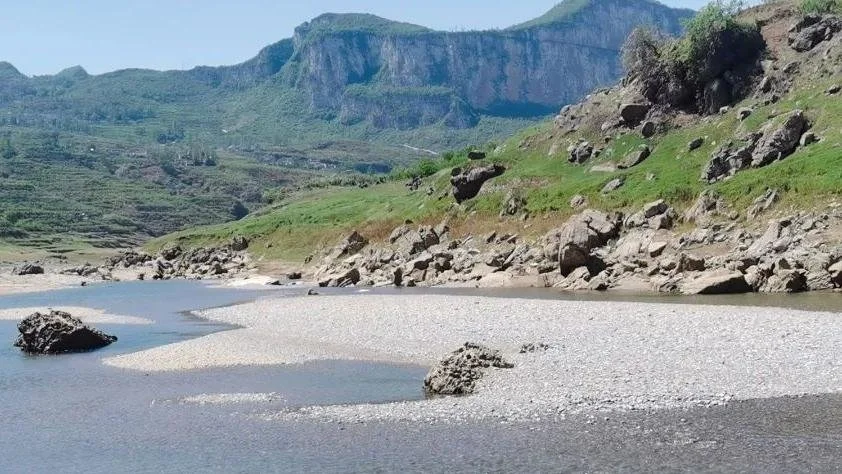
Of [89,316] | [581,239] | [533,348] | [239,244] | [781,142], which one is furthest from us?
[239,244]

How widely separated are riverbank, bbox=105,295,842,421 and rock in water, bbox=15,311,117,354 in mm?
5932

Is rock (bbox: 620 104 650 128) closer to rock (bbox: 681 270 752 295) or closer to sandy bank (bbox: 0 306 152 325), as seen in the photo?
rock (bbox: 681 270 752 295)

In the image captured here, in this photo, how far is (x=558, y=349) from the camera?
37.2 m

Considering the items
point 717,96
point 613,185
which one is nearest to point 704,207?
point 613,185

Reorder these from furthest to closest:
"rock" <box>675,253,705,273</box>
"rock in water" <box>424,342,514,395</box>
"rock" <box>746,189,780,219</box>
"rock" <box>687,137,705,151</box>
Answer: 1. "rock" <box>687,137,705,151</box>
2. "rock" <box>746,189,780,219</box>
3. "rock" <box>675,253,705,273</box>
4. "rock in water" <box>424,342,514,395</box>

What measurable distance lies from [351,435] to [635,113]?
96.6 meters

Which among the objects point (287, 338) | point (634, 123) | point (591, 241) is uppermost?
point (634, 123)

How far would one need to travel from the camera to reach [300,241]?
13600 centimetres

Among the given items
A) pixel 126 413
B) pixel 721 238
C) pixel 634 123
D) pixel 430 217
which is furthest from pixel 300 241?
pixel 126 413

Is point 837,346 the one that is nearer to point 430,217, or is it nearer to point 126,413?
point 126,413

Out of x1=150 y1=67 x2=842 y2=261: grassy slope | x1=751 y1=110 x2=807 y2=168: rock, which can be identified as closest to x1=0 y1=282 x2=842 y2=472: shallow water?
x1=150 y1=67 x2=842 y2=261: grassy slope

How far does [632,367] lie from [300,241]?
108 m

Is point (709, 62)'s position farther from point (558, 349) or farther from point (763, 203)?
point (558, 349)

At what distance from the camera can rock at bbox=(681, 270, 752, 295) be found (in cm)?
5450
